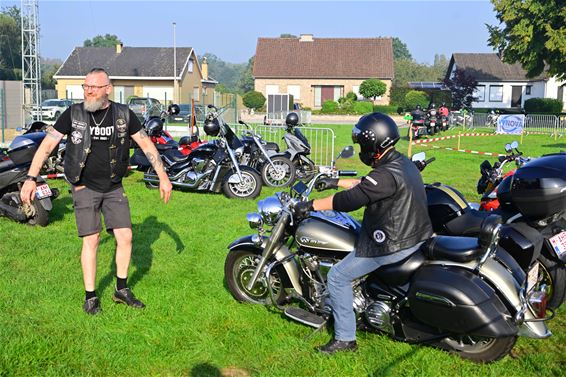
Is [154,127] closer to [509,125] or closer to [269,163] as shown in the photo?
[269,163]

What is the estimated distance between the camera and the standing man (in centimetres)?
482

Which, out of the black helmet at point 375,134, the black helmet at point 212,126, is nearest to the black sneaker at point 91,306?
the black helmet at point 375,134

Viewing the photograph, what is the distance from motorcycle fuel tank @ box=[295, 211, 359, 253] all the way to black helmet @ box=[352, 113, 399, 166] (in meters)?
0.64

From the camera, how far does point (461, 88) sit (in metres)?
46.6

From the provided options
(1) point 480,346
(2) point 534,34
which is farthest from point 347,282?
(2) point 534,34

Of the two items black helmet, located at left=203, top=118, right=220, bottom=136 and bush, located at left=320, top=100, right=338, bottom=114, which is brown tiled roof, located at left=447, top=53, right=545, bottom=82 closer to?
bush, located at left=320, top=100, right=338, bottom=114

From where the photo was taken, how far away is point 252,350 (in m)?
4.43

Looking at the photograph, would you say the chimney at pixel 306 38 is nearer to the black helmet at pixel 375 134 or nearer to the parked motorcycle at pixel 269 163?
the parked motorcycle at pixel 269 163

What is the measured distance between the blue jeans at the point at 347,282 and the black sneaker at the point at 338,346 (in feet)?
0.09

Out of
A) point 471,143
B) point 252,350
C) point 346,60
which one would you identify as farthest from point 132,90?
point 252,350

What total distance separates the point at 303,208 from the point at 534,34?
35.7 meters

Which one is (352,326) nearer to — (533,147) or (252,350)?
(252,350)

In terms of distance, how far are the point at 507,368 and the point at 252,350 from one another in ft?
5.95

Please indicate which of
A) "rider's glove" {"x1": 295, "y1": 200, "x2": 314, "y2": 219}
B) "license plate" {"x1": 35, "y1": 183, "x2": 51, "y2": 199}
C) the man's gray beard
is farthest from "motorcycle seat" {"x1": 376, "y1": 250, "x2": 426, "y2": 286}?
"license plate" {"x1": 35, "y1": 183, "x2": 51, "y2": 199}
